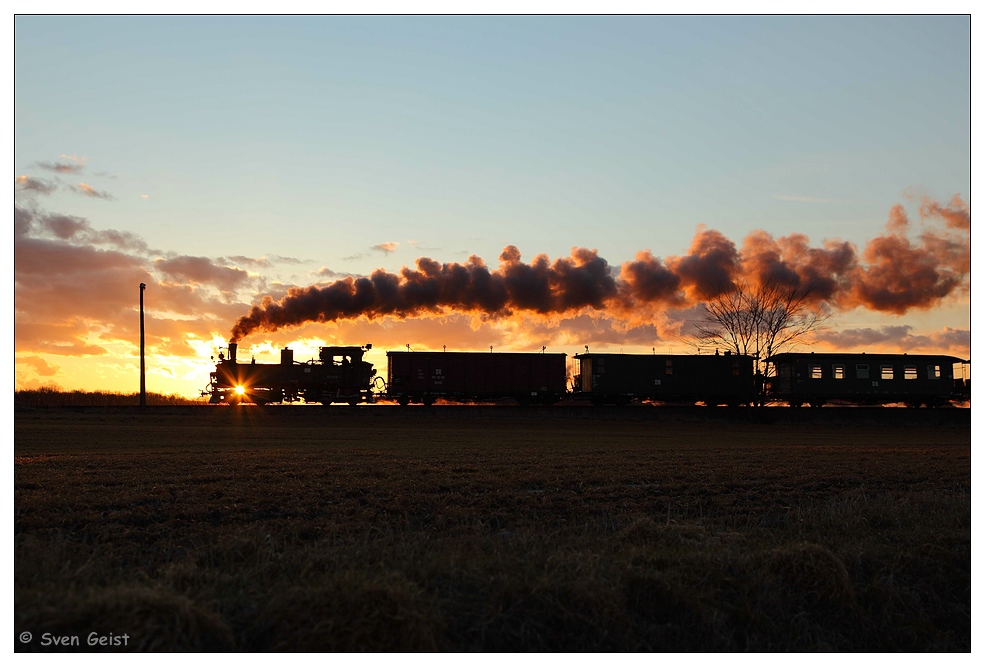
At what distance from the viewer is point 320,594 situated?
6.95 m

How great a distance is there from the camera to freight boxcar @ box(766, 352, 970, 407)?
156 ft

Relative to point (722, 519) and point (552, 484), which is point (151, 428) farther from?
point (722, 519)

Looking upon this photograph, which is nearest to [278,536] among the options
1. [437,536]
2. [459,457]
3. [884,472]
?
[437,536]

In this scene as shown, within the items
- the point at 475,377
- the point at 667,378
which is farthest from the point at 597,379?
the point at 475,377

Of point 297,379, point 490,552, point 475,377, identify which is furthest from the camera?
point 475,377

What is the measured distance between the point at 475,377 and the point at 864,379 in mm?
24549

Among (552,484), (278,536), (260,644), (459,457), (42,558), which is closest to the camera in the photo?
(260,644)

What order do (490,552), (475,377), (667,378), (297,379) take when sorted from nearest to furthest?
(490,552) → (297,379) → (475,377) → (667,378)

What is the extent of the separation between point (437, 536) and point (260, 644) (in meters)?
4.51

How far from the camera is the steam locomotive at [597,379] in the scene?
1683 inches

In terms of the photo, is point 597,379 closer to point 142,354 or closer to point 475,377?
point 475,377

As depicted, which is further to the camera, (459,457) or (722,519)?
(459,457)

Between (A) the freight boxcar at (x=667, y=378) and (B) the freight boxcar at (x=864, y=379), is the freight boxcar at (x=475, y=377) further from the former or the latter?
(B) the freight boxcar at (x=864, y=379)

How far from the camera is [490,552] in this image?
936 cm
